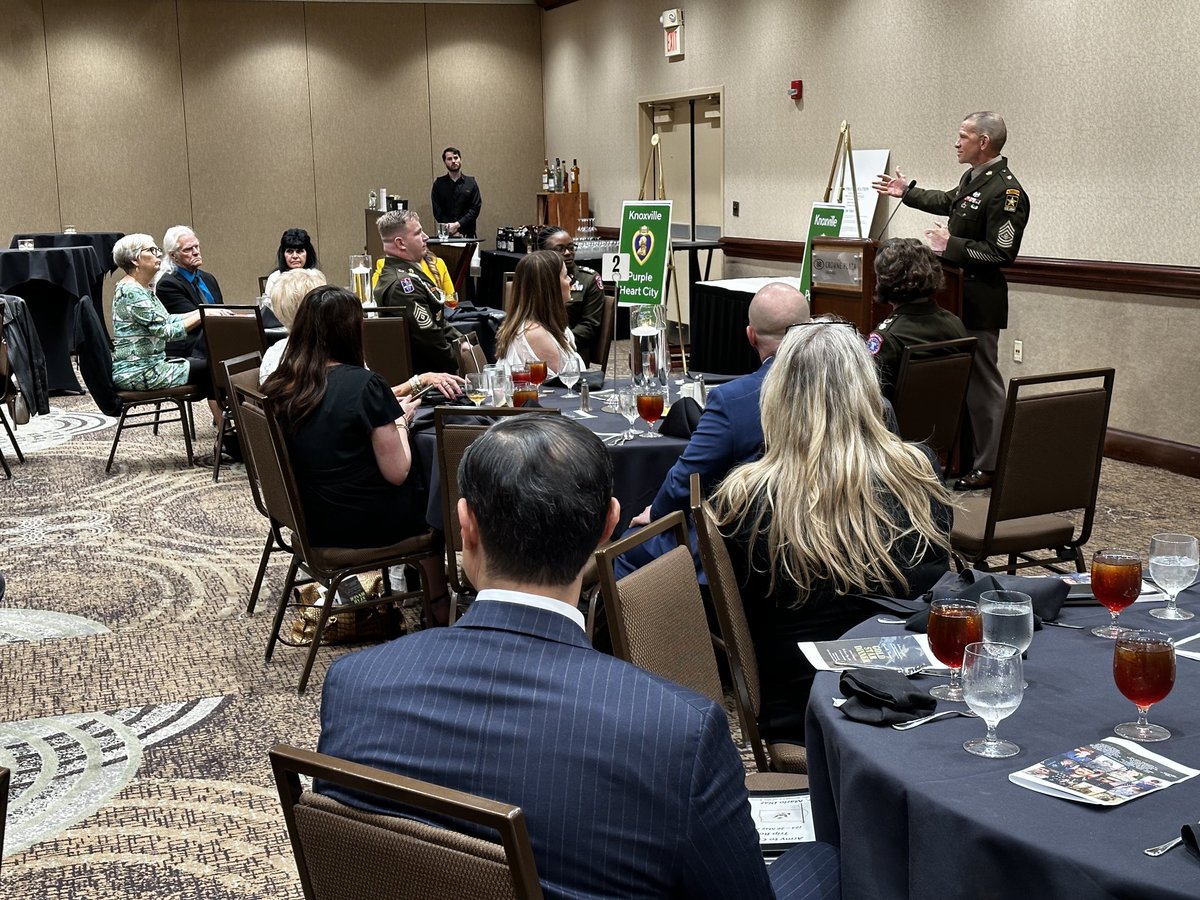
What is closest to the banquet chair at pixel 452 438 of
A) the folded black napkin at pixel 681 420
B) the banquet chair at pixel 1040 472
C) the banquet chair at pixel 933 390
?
the folded black napkin at pixel 681 420

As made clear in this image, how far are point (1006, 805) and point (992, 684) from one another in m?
0.16

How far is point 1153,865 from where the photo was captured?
1.49 meters

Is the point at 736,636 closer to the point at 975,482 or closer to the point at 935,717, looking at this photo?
the point at 935,717

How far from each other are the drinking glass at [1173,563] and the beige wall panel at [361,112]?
13248 mm

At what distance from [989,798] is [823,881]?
40cm

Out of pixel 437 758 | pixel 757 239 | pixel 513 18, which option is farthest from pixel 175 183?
pixel 437 758

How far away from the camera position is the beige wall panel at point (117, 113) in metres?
13.4

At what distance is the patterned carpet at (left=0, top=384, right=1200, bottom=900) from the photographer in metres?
3.00

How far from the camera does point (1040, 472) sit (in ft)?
12.8

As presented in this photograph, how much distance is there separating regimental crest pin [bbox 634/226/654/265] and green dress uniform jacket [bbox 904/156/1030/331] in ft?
7.57

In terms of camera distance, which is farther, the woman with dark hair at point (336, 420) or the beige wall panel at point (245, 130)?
the beige wall panel at point (245, 130)

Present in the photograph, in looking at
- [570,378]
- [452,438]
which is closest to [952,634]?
[452,438]

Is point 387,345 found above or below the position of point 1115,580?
above

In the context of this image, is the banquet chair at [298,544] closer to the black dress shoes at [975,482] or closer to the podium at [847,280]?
the black dress shoes at [975,482]
